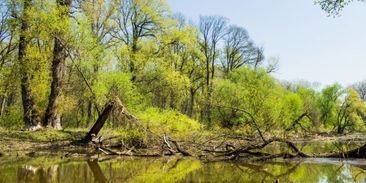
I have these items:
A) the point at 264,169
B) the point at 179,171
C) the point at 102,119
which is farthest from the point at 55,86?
the point at 264,169

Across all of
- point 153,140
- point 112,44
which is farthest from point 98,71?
point 112,44

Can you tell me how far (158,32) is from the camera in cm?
3594

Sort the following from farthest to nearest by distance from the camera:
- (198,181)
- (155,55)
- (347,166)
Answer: (155,55) → (347,166) → (198,181)

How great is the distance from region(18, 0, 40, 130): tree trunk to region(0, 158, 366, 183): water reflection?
763 centimetres

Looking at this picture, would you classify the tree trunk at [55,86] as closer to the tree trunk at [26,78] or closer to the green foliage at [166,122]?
the tree trunk at [26,78]

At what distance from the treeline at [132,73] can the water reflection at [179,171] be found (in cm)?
319

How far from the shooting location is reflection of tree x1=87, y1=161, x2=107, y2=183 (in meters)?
11.3

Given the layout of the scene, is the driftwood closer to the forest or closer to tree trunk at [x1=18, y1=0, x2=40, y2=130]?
the forest

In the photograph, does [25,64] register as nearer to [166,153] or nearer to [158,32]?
[166,153]

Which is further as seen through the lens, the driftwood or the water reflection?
the driftwood

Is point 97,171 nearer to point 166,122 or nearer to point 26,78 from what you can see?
point 166,122

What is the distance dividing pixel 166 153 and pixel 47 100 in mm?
10049

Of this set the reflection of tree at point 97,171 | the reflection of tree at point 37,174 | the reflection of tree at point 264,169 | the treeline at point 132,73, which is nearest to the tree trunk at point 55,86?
the treeline at point 132,73

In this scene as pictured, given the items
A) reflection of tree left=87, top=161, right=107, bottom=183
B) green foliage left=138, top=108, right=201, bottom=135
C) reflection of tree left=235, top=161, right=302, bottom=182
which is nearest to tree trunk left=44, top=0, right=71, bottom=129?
green foliage left=138, top=108, right=201, bottom=135
